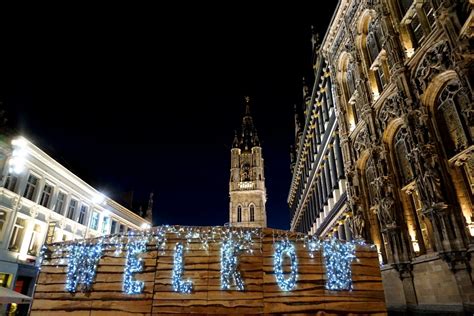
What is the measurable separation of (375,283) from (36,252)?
2264cm

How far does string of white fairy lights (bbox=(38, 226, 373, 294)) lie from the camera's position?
27.9ft

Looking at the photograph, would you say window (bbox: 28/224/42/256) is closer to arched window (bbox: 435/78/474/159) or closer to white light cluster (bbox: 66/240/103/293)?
white light cluster (bbox: 66/240/103/293)

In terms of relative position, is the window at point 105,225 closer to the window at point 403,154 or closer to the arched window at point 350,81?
the arched window at point 350,81

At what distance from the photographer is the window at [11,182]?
19270mm

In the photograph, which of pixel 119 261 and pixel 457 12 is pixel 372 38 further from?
pixel 119 261

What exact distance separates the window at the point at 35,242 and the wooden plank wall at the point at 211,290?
14.8m

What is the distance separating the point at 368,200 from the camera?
20.4m

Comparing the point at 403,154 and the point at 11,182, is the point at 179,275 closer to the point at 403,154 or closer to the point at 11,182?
the point at 403,154

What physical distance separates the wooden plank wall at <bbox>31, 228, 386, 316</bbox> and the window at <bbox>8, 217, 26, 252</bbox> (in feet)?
45.1

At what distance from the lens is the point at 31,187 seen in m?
21.5

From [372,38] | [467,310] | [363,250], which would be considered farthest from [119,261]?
[372,38]

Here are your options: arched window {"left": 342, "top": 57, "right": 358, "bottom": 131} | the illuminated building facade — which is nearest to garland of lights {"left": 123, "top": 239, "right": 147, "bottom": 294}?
the illuminated building facade

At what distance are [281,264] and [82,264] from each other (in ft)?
19.7

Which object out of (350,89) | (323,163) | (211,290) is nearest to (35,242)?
(211,290)
